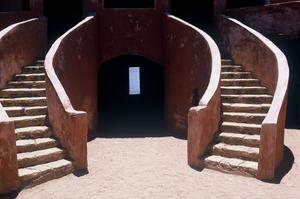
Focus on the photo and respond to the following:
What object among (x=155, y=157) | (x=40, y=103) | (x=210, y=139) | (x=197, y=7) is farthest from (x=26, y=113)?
(x=197, y=7)

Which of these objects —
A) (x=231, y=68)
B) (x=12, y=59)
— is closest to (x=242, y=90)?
(x=231, y=68)

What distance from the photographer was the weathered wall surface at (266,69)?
4828 mm

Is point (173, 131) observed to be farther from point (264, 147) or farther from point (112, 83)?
point (112, 83)

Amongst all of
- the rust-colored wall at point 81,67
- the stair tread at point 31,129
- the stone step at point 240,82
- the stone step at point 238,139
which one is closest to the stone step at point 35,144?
the stair tread at point 31,129

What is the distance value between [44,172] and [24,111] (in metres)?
1.76

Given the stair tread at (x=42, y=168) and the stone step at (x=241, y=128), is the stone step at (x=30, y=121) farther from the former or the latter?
the stone step at (x=241, y=128)

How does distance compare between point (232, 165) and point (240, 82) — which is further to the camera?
point (240, 82)

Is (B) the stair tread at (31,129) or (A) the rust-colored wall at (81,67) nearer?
(B) the stair tread at (31,129)

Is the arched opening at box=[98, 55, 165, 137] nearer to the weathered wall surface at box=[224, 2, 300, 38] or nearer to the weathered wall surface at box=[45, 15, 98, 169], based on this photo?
the weathered wall surface at box=[45, 15, 98, 169]

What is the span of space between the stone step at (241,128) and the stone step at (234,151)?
1.30 ft

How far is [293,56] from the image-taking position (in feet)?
33.6

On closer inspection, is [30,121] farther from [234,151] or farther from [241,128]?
[241,128]

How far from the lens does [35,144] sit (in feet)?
17.4

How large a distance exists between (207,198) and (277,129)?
177cm
